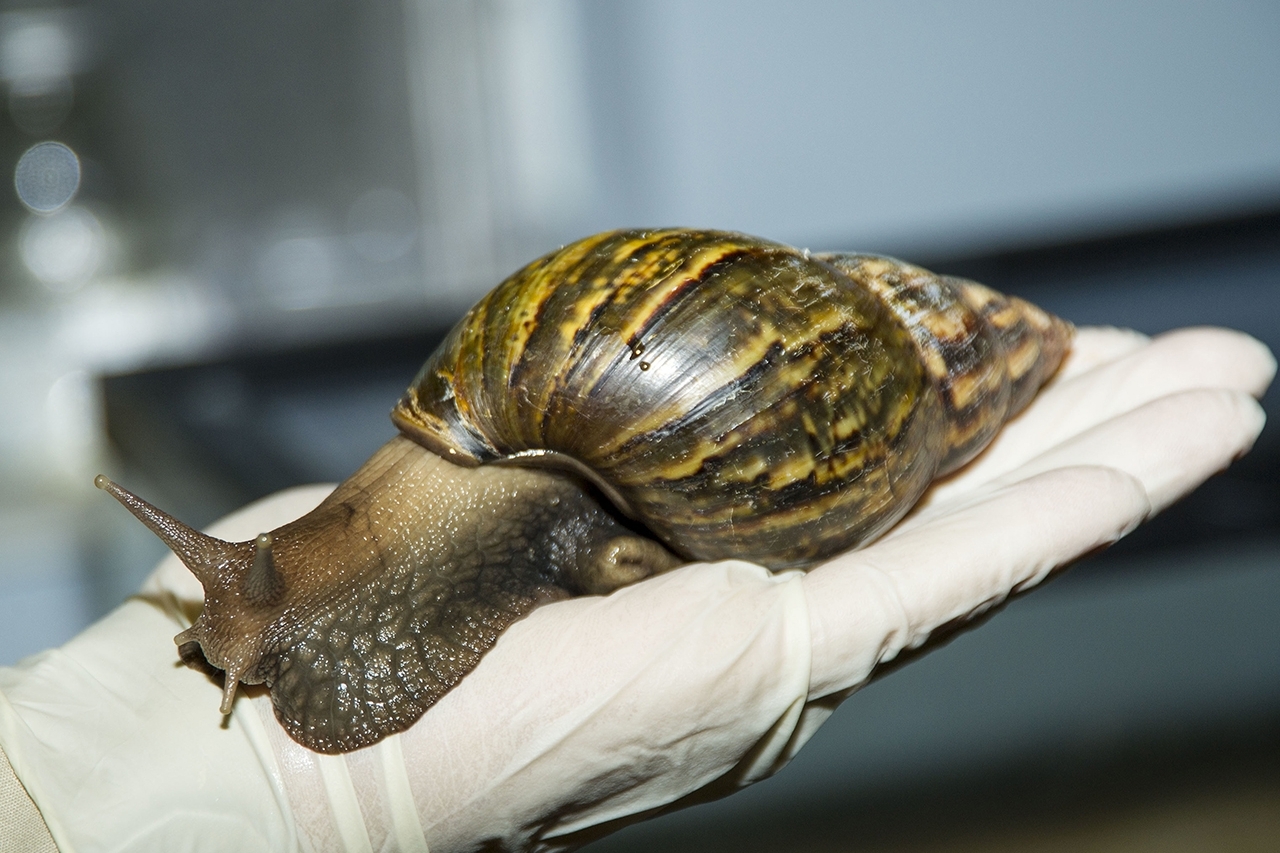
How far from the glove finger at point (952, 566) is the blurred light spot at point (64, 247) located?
340cm

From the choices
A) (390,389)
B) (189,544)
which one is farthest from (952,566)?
(390,389)

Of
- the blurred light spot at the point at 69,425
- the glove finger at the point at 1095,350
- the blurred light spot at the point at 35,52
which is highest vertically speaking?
the blurred light spot at the point at 35,52

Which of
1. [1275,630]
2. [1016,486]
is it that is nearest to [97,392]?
[1016,486]

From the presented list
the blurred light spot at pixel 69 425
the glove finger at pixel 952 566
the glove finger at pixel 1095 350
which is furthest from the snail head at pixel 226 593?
the blurred light spot at pixel 69 425

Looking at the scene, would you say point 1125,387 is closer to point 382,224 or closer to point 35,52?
point 382,224

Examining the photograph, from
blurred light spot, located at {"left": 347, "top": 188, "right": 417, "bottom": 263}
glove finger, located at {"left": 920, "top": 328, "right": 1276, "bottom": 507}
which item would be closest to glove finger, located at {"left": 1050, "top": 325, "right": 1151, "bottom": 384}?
glove finger, located at {"left": 920, "top": 328, "right": 1276, "bottom": 507}

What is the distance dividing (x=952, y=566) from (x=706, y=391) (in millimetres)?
327

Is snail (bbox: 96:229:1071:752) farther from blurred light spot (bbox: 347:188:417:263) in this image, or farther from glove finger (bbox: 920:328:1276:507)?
blurred light spot (bbox: 347:188:417:263)

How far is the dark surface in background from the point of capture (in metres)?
1.75

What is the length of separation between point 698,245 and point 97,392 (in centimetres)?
172

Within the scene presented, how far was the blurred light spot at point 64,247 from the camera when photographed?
11.4ft

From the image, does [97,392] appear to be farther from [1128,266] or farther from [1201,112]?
[1201,112]

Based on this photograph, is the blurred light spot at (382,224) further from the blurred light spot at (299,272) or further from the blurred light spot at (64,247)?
the blurred light spot at (64,247)

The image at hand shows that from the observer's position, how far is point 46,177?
3422mm
